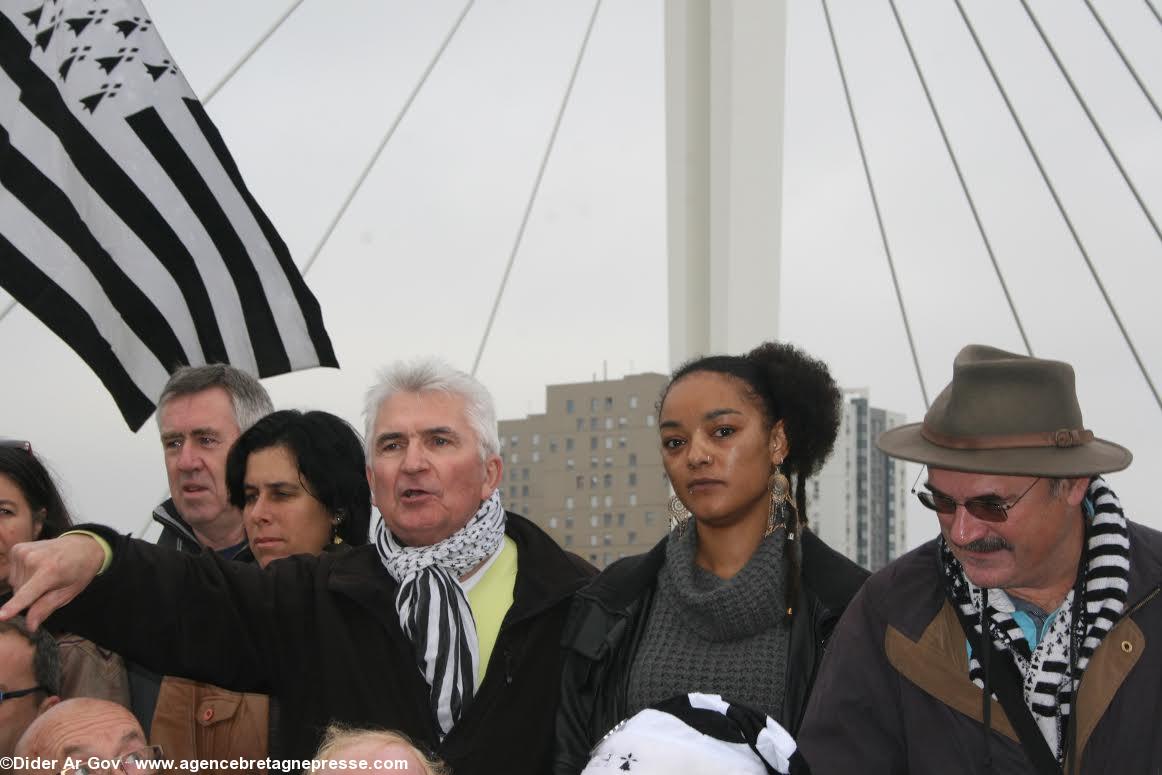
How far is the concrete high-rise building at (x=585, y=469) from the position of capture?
22547mm

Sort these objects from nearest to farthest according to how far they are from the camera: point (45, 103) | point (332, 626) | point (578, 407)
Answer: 1. point (332, 626)
2. point (45, 103)
3. point (578, 407)

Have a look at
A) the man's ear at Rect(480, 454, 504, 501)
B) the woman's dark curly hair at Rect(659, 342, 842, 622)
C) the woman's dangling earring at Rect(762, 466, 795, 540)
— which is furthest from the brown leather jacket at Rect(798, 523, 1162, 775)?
the man's ear at Rect(480, 454, 504, 501)

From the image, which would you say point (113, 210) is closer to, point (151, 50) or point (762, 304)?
point (151, 50)

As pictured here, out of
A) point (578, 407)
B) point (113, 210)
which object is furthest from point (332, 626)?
point (578, 407)

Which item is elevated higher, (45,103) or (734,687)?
(45,103)

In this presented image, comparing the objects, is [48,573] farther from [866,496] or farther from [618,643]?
[866,496]

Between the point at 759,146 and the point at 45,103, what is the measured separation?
230cm

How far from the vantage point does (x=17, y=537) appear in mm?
2980

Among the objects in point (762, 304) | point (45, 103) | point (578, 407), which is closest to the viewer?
point (45, 103)

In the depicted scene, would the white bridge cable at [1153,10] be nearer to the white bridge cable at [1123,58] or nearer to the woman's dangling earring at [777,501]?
the white bridge cable at [1123,58]

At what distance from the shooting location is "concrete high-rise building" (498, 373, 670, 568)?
22547 mm

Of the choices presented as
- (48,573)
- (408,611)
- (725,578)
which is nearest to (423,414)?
(408,611)

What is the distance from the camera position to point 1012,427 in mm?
2236

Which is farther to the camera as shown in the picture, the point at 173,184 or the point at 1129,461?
the point at 173,184
